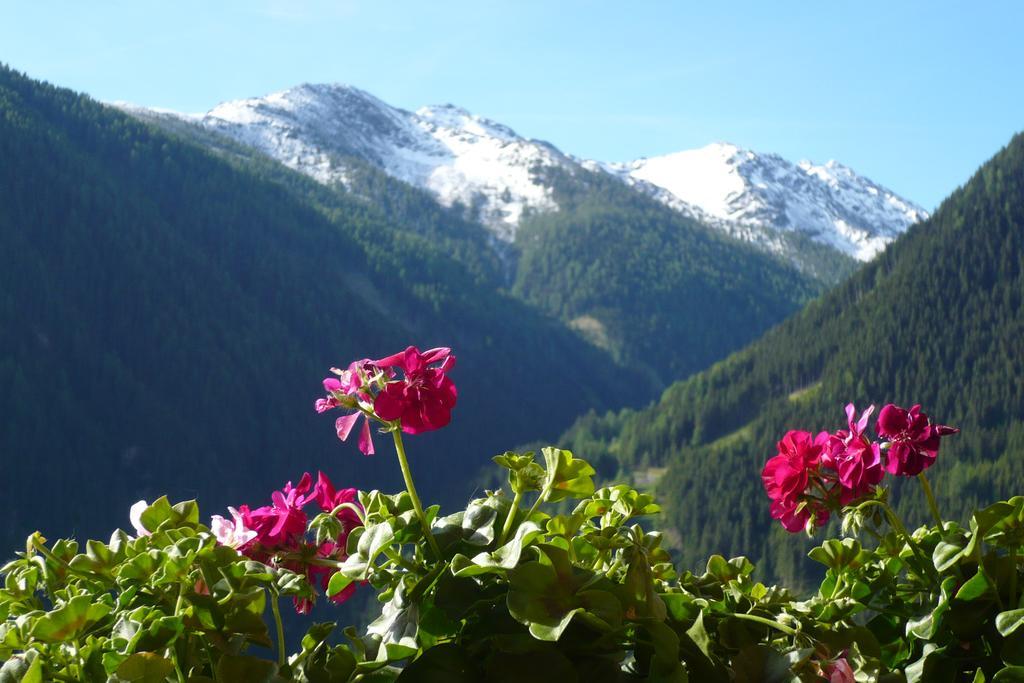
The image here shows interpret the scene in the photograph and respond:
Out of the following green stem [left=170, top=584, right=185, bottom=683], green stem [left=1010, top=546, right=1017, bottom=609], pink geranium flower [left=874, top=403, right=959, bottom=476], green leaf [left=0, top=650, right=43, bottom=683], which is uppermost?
pink geranium flower [left=874, top=403, right=959, bottom=476]

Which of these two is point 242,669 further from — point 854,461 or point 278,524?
point 854,461

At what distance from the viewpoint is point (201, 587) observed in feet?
6.14

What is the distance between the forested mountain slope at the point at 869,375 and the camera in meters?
137

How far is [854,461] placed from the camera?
2514 millimetres

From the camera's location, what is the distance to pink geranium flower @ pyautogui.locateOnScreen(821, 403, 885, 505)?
249cm

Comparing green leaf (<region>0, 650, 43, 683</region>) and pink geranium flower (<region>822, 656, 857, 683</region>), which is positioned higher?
pink geranium flower (<region>822, 656, 857, 683</region>)

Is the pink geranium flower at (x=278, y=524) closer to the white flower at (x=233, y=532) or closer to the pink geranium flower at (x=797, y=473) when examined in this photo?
the white flower at (x=233, y=532)

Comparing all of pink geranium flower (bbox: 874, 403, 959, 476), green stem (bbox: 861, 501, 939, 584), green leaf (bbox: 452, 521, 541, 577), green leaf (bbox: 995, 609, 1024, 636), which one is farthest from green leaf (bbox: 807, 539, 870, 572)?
green leaf (bbox: 452, 521, 541, 577)

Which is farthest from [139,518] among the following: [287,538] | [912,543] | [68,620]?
[912,543]

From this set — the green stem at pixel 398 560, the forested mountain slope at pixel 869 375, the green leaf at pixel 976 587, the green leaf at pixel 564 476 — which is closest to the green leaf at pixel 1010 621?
the green leaf at pixel 976 587

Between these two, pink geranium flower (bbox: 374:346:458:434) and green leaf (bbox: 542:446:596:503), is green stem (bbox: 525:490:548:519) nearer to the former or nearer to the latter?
green leaf (bbox: 542:446:596:503)

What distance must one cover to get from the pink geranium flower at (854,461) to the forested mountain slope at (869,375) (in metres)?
128

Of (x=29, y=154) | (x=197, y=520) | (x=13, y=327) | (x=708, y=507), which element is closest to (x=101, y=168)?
(x=29, y=154)

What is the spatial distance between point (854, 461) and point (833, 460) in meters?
0.10
